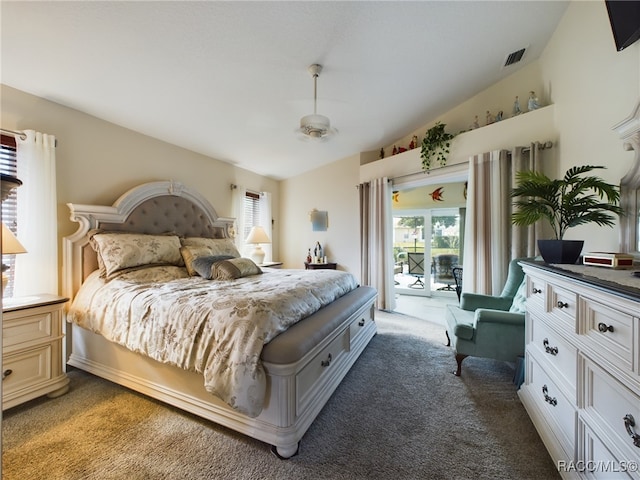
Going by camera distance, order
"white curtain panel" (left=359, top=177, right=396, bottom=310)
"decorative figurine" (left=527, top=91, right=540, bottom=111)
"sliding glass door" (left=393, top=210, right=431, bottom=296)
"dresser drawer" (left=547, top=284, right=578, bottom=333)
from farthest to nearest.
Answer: "sliding glass door" (left=393, top=210, right=431, bottom=296), "white curtain panel" (left=359, top=177, right=396, bottom=310), "decorative figurine" (left=527, top=91, right=540, bottom=111), "dresser drawer" (left=547, top=284, right=578, bottom=333)

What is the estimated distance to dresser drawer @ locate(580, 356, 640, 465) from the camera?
3.42 ft

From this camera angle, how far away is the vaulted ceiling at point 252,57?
1924mm

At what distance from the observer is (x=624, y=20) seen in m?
1.67

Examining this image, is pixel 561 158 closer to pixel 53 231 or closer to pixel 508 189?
pixel 508 189

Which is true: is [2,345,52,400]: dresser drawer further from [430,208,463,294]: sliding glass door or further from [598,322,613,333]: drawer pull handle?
[430,208,463,294]: sliding glass door

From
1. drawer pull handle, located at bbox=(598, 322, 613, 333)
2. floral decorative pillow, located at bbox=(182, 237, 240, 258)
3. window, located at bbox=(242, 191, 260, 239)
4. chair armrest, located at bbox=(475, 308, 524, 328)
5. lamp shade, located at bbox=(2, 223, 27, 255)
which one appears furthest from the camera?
window, located at bbox=(242, 191, 260, 239)

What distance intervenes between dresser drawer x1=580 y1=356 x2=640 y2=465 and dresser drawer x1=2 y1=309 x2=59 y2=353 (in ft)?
10.8

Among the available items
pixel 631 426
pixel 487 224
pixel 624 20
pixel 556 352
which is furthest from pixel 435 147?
pixel 631 426

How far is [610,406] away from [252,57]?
3.03m

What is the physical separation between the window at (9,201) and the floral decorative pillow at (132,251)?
53cm

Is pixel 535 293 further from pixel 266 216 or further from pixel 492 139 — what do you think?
pixel 266 216

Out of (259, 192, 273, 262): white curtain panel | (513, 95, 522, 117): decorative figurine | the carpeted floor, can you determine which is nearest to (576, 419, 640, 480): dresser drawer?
the carpeted floor

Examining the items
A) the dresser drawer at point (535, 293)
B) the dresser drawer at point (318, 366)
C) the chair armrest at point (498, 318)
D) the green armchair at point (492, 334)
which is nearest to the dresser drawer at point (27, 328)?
the dresser drawer at point (318, 366)

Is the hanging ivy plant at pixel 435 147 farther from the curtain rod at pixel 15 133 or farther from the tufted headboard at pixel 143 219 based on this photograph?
the curtain rod at pixel 15 133
